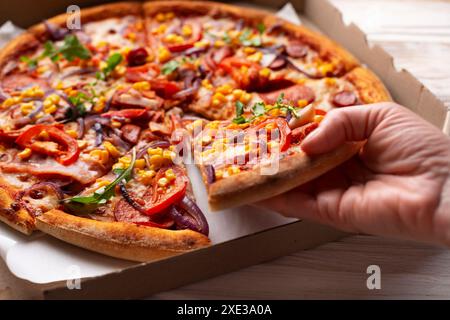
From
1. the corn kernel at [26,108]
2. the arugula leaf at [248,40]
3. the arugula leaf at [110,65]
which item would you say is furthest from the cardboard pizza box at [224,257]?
the arugula leaf at [110,65]

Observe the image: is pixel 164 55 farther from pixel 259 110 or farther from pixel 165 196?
pixel 165 196

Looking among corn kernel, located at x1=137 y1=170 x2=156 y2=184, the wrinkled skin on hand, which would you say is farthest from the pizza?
the wrinkled skin on hand

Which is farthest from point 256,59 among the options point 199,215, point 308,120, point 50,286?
point 50,286

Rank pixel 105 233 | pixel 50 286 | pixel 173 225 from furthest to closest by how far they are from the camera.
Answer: pixel 173 225
pixel 105 233
pixel 50 286

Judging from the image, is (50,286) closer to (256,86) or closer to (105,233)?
(105,233)

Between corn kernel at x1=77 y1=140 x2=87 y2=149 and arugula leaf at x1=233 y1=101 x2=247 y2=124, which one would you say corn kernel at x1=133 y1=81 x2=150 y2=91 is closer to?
corn kernel at x1=77 y1=140 x2=87 y2=149

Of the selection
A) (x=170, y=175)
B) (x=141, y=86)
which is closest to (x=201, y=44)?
(x=141, y=86)
